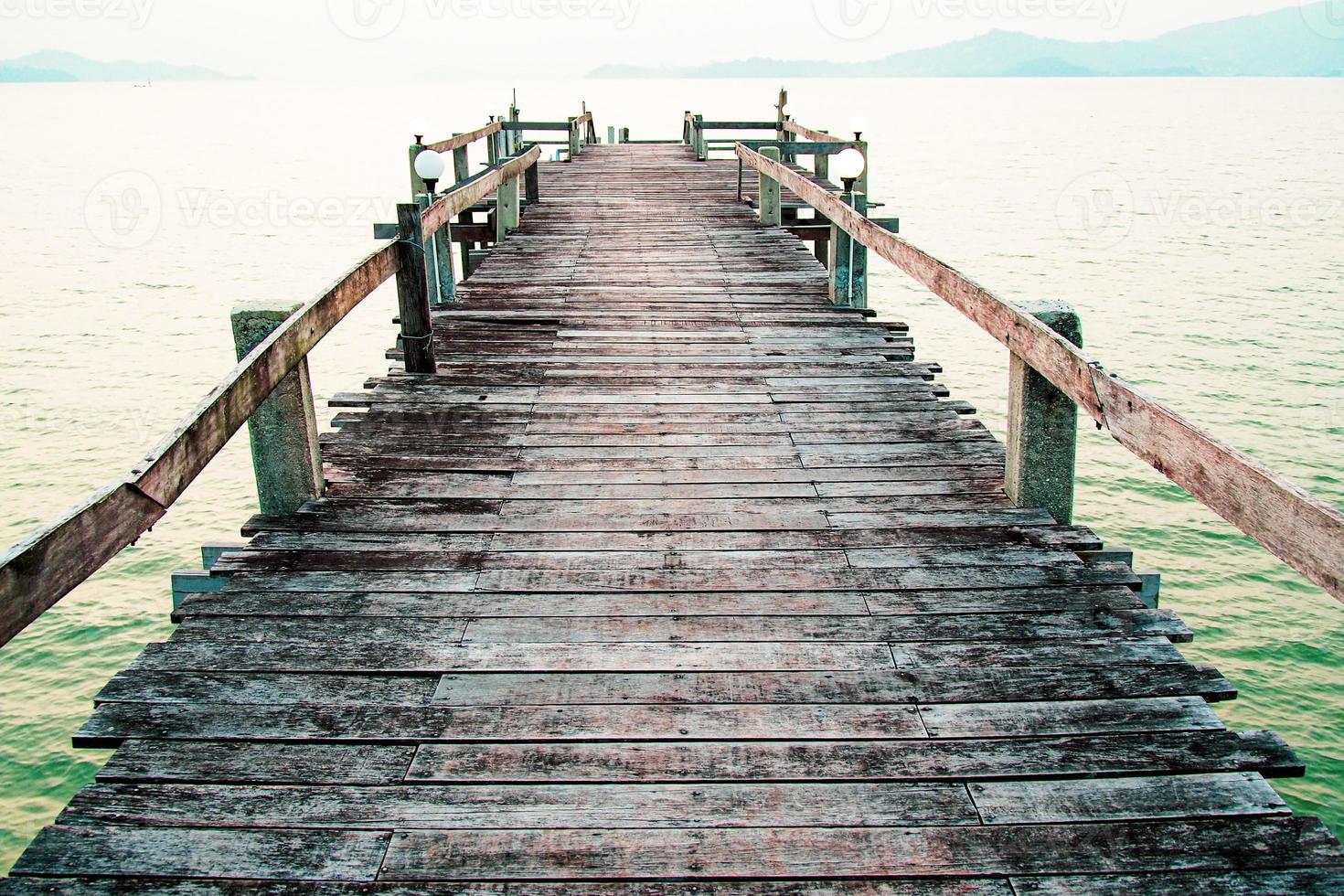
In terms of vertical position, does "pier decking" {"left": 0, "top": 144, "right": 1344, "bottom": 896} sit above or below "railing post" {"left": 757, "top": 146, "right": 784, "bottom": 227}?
below

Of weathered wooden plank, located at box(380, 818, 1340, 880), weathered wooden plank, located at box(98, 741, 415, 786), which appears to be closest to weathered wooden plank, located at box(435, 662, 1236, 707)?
weathered wooden plank, located at box(98, 741, 415, 786)

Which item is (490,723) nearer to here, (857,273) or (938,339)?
A: (857,273)

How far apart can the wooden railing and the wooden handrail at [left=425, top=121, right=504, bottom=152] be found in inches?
214

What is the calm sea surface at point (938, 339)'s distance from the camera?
366 inches

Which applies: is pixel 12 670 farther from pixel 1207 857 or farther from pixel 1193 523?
pixel 1193 523

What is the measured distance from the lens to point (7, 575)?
2.41m

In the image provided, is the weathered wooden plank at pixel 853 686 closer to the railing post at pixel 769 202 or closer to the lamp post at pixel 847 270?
the lamp post at pixel 847 270

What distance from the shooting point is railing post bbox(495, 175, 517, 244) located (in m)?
13.0

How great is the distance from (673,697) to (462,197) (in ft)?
21.2

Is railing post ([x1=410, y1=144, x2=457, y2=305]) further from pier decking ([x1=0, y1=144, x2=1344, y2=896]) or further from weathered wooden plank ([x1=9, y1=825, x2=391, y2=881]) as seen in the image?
weathered wooden plank ([x1=9, y1=825, x2=391, y2=881])

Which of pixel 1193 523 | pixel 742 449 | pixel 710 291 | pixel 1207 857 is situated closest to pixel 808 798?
pixel 1207 857

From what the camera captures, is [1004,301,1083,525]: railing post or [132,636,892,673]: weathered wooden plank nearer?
[132,636,892,673]: weathered wooden plank

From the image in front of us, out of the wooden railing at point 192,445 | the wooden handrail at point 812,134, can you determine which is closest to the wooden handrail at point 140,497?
the wooden railing at point 192,445

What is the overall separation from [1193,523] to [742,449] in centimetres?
851
